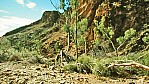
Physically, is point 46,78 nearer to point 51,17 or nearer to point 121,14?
point 121,14

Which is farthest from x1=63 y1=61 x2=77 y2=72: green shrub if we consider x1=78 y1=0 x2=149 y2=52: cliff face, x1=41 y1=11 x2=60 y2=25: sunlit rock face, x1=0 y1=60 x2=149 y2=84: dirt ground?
x1=41 y1=11 x2=60 y2=25: sunlit rock face

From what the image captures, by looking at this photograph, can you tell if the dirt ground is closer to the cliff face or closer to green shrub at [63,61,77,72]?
green shrub at [63,61,77,72]

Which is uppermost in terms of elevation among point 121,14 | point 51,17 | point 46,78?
point 51,17

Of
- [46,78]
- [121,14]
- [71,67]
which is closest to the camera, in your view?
[46,78]

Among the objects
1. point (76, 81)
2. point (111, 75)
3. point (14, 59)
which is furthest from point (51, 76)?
point (14, 59)

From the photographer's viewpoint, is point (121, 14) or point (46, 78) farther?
point (121, 14)

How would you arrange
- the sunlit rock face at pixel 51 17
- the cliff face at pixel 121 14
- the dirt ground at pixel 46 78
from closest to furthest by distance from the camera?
1. the dirt ground at pixel 46 78
2. the cliff face at pixel 121 14
3. the sunlit rock face at pixel 51 17

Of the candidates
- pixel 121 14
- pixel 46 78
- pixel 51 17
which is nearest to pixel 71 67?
pixel 46 78

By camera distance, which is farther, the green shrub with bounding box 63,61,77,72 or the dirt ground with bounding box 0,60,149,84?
the green shrub with bounding box 63,61,77,72

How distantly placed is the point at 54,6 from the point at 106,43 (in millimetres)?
22044

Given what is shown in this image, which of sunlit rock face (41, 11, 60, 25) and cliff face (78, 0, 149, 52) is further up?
sunlit rock face (41, 11, 60, 25)

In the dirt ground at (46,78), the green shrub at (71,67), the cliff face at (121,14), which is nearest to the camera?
the dirt ground at (46,78)

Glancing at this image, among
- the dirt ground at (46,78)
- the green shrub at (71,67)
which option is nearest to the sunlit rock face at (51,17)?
the green shrub at (71,67)

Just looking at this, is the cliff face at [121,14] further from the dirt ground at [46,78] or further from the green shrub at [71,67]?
the dirt ground at [46,78]
